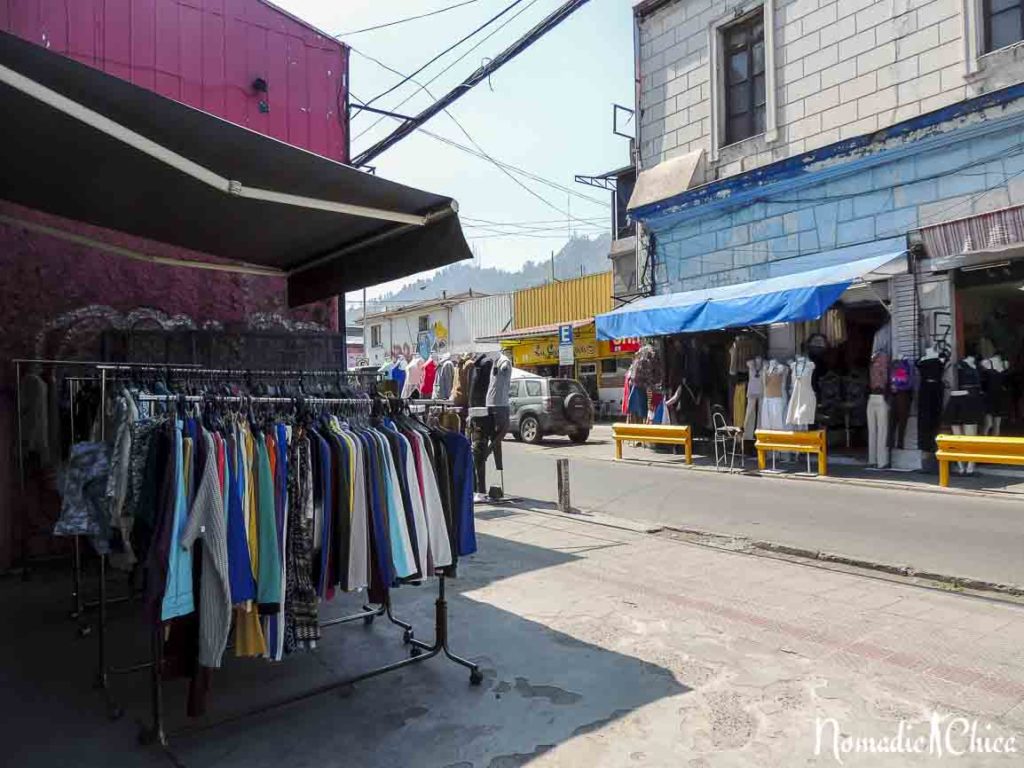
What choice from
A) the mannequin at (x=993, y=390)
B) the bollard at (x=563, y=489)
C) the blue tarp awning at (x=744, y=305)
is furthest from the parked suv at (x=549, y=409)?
the mannequin at (x=993, y=390)

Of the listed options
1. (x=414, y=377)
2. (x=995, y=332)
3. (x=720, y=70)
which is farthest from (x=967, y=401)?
(x=414, y=377)

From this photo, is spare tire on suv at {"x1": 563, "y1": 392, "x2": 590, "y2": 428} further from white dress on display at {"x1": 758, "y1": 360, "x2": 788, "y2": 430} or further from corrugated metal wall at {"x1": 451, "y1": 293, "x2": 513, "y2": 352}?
corrugated metal wall at {"x1": 451, "y1": 293, "x2": 513, "y2": 352}

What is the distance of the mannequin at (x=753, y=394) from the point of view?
12.6m

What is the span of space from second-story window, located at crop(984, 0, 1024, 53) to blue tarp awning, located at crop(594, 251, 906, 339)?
3283mm

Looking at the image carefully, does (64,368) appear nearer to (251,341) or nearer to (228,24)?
(251,341)

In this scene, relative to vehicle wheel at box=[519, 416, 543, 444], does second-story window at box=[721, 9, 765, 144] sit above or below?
above

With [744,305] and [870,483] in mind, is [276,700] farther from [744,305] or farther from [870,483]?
[744,305]

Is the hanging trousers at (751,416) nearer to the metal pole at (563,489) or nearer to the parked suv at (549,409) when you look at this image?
the parked suv at (549,409)

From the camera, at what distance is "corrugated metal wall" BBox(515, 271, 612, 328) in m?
28.3

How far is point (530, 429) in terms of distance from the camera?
17.7m

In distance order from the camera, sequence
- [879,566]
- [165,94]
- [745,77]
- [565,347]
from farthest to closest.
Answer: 1. [565,347]
2. [745,77]
3. [165,94]
4. [879,566]

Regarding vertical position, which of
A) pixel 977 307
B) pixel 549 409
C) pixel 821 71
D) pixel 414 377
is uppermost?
pixel 821 71

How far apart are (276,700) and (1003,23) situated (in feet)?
42.2

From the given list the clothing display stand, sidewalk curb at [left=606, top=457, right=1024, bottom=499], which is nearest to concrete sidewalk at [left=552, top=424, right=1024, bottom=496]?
sidewalk curb at [left=606, top=457, right=1024, bottom=499]
